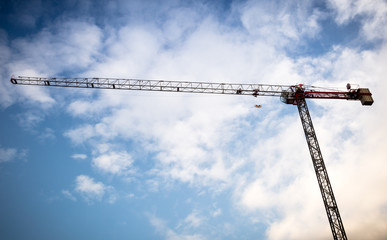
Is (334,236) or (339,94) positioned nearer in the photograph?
(334,236)

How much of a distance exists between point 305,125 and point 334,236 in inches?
750

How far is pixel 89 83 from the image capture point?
2019 inches

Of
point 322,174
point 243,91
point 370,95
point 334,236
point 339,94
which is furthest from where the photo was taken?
point 243,91

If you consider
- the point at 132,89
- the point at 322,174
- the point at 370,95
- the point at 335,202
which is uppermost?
the point at 132,89

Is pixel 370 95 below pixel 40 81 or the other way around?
below

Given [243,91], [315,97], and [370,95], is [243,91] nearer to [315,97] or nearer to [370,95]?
[315,97]

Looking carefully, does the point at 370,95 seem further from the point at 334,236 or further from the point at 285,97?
the point at 334,236

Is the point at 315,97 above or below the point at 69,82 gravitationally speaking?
below

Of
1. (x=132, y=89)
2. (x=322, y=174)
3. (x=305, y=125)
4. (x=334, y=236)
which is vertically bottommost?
(x=334, y=236)

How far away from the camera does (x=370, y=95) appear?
43094 mm

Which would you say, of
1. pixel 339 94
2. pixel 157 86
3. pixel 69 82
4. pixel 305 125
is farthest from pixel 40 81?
pixel 339 94

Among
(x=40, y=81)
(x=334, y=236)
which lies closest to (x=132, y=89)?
(x=40, y=81)

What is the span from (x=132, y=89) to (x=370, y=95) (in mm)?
47902

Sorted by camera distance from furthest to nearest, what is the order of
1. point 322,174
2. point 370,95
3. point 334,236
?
point 370,95 < point 322,174 < point 334,236
